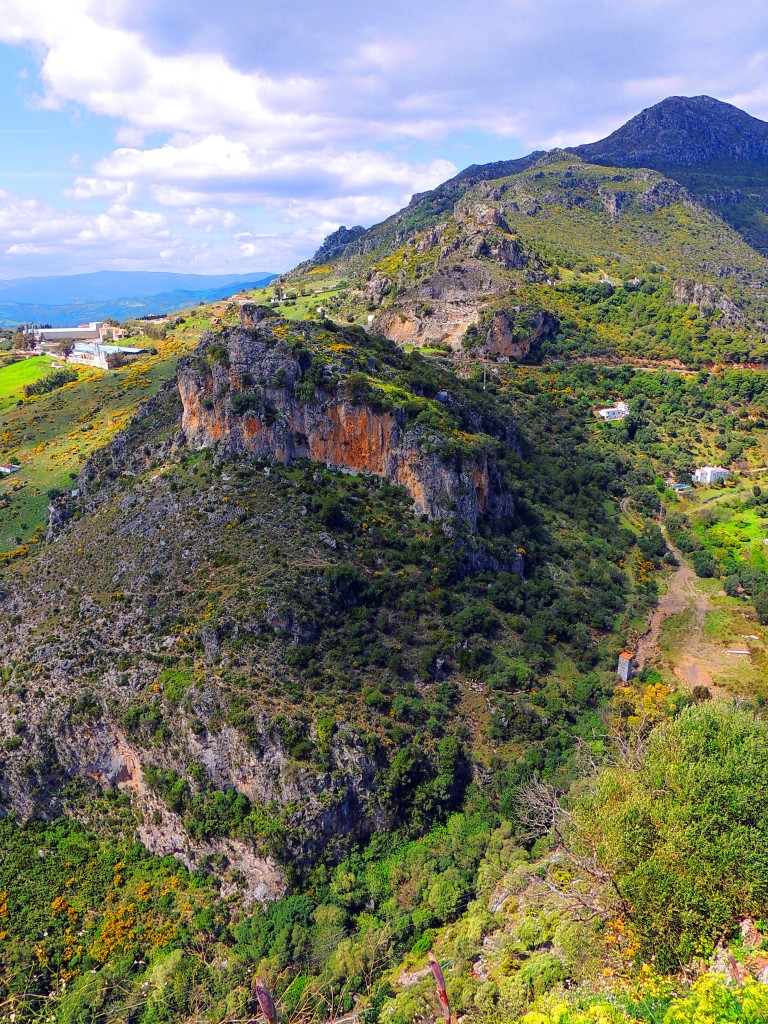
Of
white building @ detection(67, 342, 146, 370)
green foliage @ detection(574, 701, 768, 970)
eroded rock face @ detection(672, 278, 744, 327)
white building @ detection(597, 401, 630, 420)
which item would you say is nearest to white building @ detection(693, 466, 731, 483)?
white building @ detection(597, 401, 630, 420)

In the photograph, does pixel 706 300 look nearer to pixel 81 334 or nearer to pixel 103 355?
pixel 103 355

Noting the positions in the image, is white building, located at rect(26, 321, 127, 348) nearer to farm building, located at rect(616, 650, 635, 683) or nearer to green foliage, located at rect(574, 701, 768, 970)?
farm building, located at rect(616, 650, 635, 683)

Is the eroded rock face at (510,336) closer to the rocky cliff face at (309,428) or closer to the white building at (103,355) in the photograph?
the rocky cliff face at (309,428)

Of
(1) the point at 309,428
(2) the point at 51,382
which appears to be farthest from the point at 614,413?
(2) the point at 51,382

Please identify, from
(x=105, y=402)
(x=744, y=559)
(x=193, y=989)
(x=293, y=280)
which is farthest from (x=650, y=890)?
(x=293, y=280)

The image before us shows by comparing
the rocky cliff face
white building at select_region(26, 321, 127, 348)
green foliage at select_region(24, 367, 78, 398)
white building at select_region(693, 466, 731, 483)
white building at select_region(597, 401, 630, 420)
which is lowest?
white building at select_region(693, 466, 731, 483)

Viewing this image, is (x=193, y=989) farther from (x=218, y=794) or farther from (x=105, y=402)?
(x=105, y=402)
